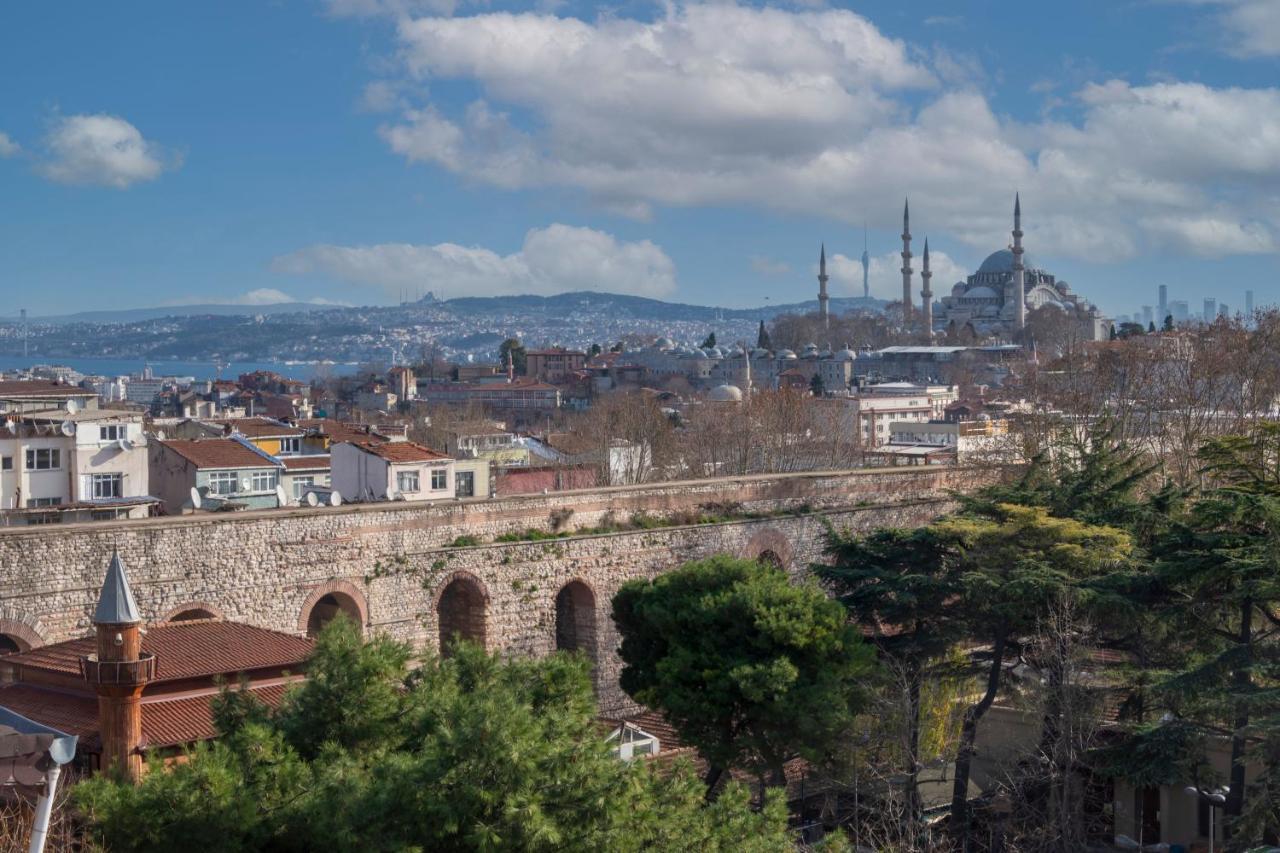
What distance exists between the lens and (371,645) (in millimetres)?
10852

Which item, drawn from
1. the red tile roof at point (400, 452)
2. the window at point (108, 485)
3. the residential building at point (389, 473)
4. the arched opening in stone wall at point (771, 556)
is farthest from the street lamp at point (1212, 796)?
the window at point (108, 485)

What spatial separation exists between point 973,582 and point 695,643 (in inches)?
121

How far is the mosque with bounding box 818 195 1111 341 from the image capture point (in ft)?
418

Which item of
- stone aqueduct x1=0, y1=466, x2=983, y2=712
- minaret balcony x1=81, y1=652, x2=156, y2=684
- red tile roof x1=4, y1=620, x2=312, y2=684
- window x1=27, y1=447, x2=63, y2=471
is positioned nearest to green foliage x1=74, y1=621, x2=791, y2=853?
minaret balcony x1=81, y1=652, x2=156, y2=684

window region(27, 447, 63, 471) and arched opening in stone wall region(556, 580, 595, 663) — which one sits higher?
window region(27, 447, 63, 471)

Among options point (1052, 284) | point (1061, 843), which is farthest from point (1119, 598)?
point (1052, 284)

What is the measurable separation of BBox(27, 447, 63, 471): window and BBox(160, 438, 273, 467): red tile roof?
5.70 feet

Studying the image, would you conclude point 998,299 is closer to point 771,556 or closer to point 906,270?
point 906,270

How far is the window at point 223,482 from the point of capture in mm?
24531

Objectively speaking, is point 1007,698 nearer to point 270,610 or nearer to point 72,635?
point 270,610

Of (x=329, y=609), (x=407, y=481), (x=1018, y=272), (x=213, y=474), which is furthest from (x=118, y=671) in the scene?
(x=1018, y=272)

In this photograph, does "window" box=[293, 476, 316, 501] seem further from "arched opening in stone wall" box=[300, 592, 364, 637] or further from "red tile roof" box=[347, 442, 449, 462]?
"arched opening in stone wall" box=[300, 592, 364, 637]

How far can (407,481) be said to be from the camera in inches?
1044

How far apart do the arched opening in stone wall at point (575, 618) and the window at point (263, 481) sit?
20.9 feet
